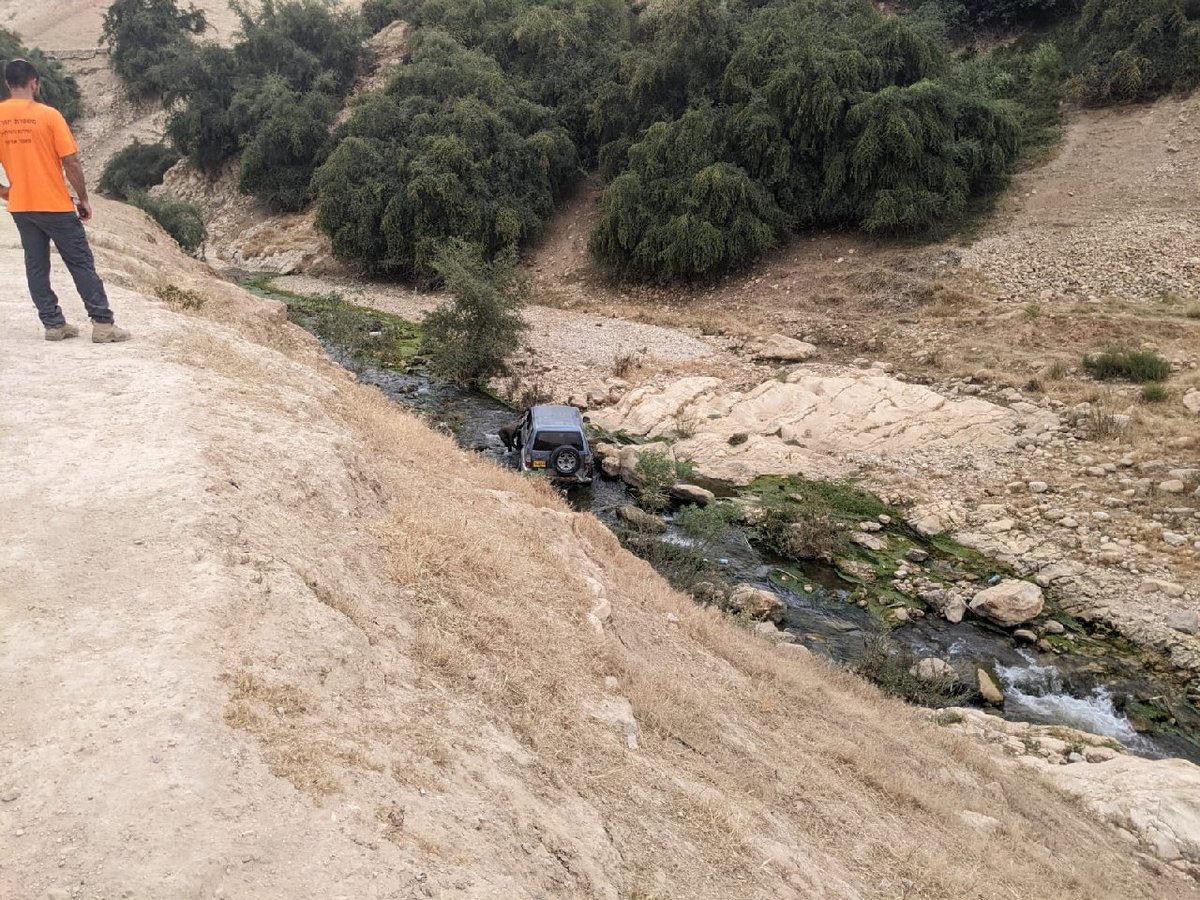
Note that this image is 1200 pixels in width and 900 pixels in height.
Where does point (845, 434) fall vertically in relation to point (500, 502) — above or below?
below

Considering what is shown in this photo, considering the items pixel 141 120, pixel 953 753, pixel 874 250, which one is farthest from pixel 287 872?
pixel 141 120

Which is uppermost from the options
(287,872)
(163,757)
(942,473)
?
(163,757)

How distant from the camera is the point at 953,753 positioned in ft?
26.8

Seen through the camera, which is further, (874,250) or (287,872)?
(874,250)

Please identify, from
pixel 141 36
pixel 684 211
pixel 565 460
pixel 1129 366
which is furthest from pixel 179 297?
pixel 141 36

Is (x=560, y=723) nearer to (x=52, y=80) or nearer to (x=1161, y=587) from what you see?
(x=1161, y=587)

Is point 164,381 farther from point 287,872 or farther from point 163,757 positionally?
point 287,872

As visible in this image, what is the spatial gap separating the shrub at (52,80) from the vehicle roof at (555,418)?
2258 inches

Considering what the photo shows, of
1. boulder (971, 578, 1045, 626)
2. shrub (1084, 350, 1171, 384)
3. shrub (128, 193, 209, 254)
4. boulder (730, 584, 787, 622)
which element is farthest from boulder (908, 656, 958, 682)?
shrub (128, 193, 209, 254)

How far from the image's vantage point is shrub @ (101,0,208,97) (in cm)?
5638

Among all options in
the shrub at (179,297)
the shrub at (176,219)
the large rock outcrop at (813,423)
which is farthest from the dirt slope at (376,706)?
the shrub at (176,219)

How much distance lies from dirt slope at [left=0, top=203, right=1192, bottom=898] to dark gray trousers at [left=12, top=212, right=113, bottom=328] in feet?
2.06

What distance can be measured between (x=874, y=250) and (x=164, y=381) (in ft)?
82.0

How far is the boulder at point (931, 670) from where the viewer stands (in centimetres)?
1097
